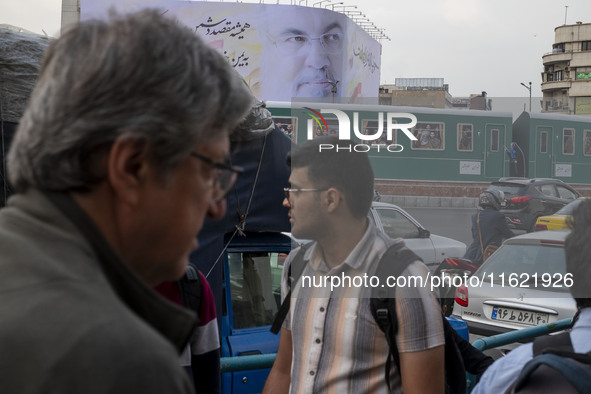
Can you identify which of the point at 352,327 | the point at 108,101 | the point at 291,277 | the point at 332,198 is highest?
the point at 108,101

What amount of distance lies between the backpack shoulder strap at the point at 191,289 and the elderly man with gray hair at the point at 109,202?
4.53ft

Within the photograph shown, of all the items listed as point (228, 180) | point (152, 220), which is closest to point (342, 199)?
point (228, 180)

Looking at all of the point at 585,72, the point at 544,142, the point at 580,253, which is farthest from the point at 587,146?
the point at 585,72

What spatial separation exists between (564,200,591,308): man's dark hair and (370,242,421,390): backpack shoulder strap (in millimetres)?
425

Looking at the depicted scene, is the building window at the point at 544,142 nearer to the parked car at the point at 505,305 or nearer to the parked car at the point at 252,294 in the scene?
the parked car at the point at 252,294

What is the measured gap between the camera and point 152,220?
38.5 inches

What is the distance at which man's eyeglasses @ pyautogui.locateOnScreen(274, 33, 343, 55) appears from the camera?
40.7 m

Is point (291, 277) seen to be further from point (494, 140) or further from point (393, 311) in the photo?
point (494, 140)

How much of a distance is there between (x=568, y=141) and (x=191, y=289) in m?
1.68

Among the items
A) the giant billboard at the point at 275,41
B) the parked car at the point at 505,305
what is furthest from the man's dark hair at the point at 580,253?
the giant billboard at the point at 275,41

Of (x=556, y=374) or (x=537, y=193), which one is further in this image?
(x=537, y=193)

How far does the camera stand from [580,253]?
1.83 meters

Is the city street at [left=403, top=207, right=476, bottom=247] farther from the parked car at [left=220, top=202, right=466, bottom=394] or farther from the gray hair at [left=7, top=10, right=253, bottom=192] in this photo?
the parked car at [left=220, top=202, right=466, bottom=394]

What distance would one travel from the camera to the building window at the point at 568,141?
8.73ft
